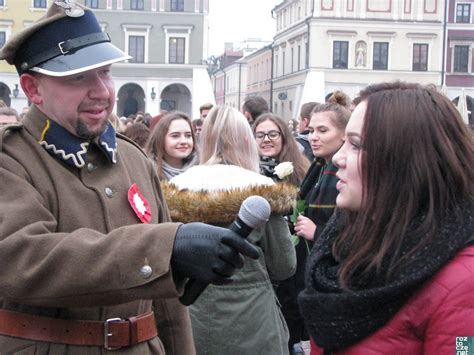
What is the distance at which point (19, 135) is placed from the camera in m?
2.43

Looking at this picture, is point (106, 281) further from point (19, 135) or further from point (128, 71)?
point (128, 71)

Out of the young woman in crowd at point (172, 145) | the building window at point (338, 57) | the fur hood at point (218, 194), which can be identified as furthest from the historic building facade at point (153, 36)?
the fur hood at point (218, 194)

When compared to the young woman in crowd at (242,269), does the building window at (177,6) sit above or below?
above

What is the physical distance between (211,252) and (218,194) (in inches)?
64.5

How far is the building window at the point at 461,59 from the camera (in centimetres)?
4722

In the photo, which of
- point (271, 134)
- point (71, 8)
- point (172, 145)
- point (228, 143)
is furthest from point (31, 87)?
point (271, 134)

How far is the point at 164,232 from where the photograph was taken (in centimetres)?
200

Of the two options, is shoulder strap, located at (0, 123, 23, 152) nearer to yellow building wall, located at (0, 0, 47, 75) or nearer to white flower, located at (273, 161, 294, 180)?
white flower, located at (273, 161, 294, 180)

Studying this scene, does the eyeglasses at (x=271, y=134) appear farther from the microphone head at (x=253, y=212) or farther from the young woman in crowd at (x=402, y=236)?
the microphone head at (x=253, y=212)

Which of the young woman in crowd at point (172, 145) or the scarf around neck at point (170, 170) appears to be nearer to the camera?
the scarf around neck at point (170, 170)

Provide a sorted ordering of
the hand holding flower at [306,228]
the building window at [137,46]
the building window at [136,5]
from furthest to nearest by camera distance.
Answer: the building window at [137,46] < the building window at [136,5] < the hand holding flower at [306,228]

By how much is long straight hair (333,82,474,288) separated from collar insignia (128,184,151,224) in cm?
86

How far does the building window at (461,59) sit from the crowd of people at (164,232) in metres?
47.7

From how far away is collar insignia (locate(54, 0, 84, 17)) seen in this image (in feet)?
7.98
